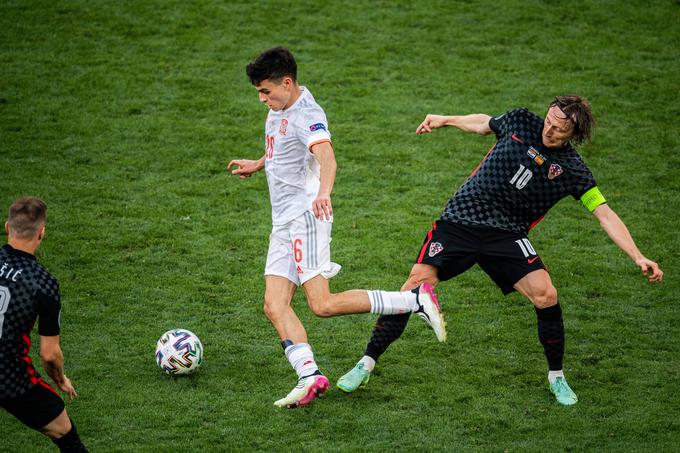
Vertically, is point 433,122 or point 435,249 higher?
point 433,122

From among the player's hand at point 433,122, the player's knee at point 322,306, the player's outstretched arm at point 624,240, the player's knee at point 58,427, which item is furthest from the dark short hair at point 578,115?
the player's knee at point 58,427

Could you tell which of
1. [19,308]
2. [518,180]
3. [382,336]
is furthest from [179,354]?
[518,180]

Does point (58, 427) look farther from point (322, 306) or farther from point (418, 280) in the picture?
point (418, 280)

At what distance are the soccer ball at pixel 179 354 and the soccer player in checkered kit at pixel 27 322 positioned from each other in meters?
1.69

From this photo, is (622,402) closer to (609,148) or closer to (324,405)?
(324,405)

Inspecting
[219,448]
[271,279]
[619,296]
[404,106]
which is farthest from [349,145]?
[219,448]

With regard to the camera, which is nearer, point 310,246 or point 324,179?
point 324,179

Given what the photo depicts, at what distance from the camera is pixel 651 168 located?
11.7m

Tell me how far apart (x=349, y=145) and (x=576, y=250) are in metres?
3.72

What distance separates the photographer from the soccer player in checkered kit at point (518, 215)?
6902 mm

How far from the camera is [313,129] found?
6.71 metres

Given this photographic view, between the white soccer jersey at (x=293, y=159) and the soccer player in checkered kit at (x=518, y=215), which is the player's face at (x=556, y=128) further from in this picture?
the white soccer jersey at (x=293, y=159)

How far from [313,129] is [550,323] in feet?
8.01

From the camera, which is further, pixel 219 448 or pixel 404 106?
pixel 404 106
